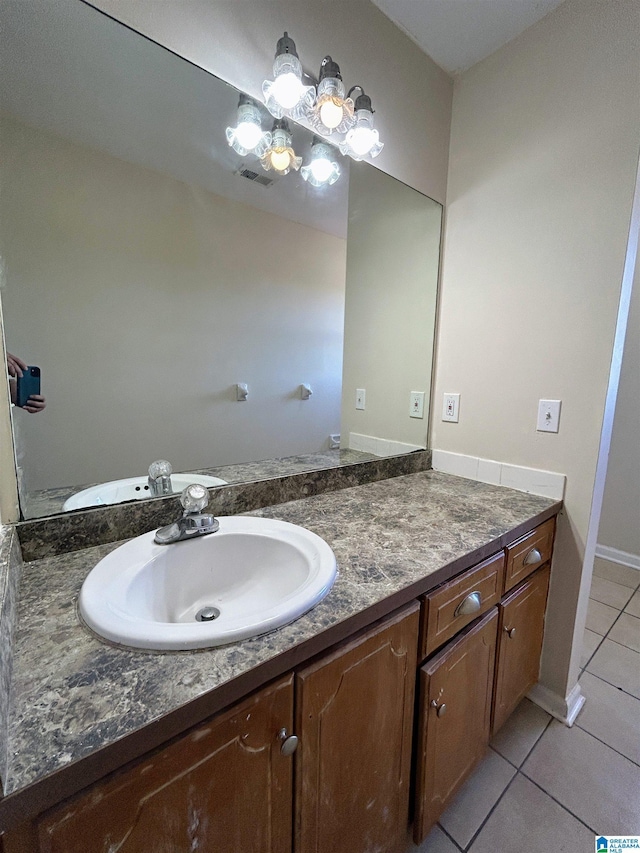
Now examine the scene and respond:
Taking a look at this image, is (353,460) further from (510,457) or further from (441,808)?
(441,808)

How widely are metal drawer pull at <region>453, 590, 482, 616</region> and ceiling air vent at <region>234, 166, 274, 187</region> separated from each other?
1304 millimetres

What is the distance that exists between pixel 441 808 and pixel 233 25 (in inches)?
81.3

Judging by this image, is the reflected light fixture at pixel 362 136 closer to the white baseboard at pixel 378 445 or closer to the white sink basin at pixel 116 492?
the white baseboard at pixel 378 445

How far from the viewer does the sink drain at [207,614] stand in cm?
78

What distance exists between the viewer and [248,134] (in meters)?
1.03

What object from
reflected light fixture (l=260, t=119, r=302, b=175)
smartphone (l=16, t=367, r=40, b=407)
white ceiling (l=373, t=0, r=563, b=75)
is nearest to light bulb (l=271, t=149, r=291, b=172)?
reflected light fixture (l=260, t=119, r=302, b=175)

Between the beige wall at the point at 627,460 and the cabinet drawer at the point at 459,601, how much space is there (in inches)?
79.1

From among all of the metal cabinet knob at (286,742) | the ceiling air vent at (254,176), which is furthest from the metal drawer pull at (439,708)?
the ceiling air vent at (254,176)

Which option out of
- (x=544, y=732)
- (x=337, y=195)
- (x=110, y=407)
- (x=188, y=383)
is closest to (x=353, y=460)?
(x=188, y=383)

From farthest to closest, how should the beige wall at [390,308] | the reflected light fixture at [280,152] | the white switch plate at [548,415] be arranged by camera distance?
the beige wall at [390,308], the white switch plate at [548,415], the reflected light fixture at [280,152]

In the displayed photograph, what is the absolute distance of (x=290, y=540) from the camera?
0.85 meters

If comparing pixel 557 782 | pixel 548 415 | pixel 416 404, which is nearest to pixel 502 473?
pixel 548 415

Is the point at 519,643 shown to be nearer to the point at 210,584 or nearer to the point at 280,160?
the point at 210,584

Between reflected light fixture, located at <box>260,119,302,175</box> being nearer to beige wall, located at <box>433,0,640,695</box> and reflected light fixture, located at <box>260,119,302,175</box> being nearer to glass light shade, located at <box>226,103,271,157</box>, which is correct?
glass light shade, located at <box>226,103,271,157</box>
